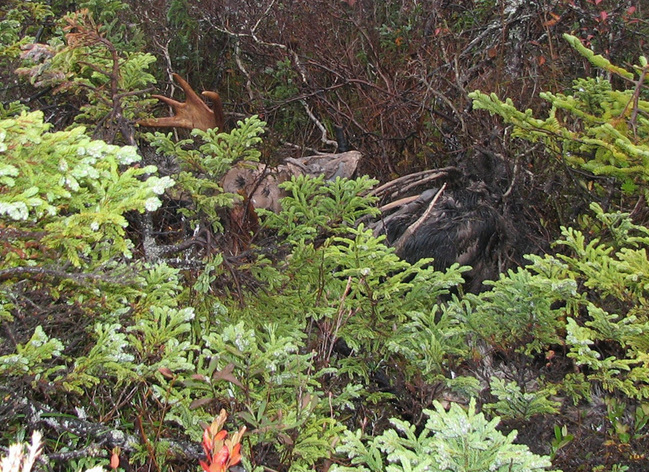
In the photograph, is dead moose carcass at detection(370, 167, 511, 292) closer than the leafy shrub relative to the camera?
No

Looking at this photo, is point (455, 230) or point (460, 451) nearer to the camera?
point (460, 451)

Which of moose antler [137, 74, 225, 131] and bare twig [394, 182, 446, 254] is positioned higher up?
moose antler [137, 74, 225, 131]

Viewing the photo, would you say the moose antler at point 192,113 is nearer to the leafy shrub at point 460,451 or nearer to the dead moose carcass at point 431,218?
the dead moose carcass at point 431,218

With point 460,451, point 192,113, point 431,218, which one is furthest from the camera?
point 431,218

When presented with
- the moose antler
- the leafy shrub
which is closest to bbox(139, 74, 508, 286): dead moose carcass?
the moose antler

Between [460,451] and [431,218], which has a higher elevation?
[460,451]

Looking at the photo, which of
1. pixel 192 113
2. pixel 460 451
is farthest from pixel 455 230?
pixel 460 451

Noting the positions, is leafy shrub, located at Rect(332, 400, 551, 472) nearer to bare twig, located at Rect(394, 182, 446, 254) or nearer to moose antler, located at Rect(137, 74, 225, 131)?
bare twig, located at Rect(394, 182, 446, 254)

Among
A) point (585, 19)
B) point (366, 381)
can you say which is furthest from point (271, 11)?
point (366, 381)

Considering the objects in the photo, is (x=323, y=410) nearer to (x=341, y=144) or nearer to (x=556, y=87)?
(x=341, y=144)

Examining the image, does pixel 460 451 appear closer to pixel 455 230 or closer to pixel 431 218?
pixel 455 230

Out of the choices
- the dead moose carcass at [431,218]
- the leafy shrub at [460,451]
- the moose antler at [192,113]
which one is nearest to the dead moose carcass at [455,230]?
the dead moose carcass at [431,218]

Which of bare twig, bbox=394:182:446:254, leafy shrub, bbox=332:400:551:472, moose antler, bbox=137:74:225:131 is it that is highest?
leafy shrub, bbox=332:400:551:472

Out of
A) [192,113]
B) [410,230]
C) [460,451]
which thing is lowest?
[410,230]
